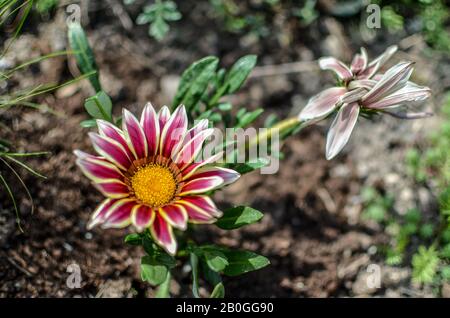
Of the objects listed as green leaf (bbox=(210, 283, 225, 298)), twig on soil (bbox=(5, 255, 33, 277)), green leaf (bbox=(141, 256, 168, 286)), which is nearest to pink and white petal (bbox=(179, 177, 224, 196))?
green leaf (bbox=(141, 256, 168, 286))

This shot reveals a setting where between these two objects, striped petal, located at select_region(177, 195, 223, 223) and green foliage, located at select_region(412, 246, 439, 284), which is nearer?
striped petal, located at select_region(177, 195, 223, 223)

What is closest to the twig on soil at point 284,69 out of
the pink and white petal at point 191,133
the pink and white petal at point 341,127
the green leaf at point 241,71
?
the green leaf at point 241,71

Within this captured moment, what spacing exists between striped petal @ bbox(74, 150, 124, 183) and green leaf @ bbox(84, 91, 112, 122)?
0.76 ft

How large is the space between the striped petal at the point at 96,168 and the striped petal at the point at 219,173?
238 mm

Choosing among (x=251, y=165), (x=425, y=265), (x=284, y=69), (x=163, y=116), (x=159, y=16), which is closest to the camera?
(x=163, y=116)

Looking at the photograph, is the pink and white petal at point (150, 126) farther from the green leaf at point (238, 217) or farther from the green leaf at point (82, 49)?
the green leaf at point (82, 49)

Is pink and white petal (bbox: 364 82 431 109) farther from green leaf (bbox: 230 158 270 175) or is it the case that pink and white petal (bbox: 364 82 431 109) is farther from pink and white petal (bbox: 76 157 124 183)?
pink and white petal (bbox: 76 157 124 183)

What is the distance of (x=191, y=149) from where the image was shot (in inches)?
61.0

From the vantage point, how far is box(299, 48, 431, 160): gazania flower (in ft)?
5.24

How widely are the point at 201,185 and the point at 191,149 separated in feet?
0.38

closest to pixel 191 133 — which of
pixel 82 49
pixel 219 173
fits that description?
pixel 219 173

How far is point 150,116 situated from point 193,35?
45.7 inches

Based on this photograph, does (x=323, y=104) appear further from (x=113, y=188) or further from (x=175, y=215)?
(x=113, y=188)
